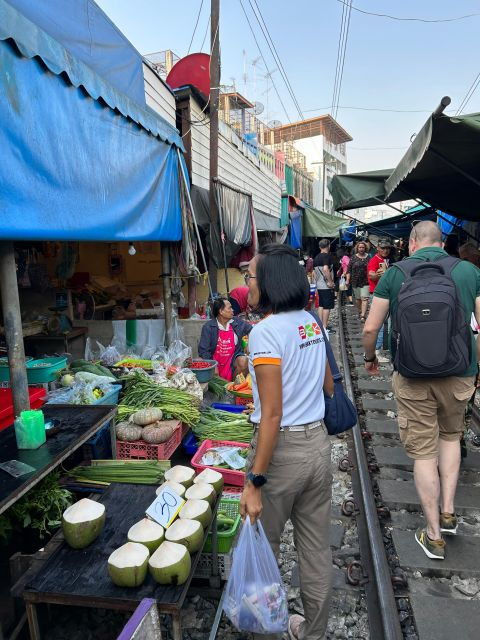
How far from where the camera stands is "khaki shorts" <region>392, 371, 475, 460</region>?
3.18 m

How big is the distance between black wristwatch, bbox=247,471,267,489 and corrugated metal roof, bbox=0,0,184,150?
8.78 feet

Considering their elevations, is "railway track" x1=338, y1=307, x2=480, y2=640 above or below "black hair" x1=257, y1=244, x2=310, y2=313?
below

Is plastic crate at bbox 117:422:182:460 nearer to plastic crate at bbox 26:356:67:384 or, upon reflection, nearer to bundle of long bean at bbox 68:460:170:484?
bundle of long bean at bbox 68:460:170:484

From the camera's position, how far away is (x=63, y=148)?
10.3 ft

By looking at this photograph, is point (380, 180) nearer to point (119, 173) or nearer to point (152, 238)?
point (152, 238)

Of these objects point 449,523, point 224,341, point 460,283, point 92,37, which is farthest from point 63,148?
point 449,523

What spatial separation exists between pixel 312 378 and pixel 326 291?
923 centimetres

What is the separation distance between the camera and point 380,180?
8.73 m

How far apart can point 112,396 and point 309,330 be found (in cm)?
291

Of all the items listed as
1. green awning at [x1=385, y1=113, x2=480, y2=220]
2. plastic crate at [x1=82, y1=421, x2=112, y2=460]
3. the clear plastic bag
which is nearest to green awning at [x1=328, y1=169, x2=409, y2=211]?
green awning at [x1=385, y1=113, x2=480, y2=220]

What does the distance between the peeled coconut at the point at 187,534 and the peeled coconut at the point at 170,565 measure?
13 centimetres

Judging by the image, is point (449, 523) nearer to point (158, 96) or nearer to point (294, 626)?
point (294, 626)

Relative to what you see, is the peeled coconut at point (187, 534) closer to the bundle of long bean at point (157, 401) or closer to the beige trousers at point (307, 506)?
the beige trousers at point (307, 506)

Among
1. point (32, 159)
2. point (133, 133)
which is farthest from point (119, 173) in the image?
point (32, 159)
